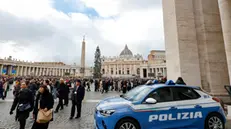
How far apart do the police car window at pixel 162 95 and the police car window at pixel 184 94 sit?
19cm

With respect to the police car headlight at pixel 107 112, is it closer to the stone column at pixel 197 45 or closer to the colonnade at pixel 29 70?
the stone column at pixel 197 45

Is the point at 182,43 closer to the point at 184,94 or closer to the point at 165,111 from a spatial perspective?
the point at 184,94

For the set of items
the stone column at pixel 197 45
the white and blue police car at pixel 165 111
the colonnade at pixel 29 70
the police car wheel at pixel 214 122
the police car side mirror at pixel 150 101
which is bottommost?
the police car wheel at pixel 214 122

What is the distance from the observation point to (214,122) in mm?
4270

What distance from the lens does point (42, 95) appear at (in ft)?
12.9

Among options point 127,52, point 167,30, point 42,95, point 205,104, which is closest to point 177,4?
point 167,30

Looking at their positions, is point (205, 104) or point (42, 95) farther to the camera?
point (205, 104)

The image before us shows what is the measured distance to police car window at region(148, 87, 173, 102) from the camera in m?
4.16

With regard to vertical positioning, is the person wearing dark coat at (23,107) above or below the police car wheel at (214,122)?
above

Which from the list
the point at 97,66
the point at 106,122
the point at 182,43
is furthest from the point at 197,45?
the point at 97,66

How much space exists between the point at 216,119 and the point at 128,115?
2839mm

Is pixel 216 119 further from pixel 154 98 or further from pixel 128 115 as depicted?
pixel 128 115

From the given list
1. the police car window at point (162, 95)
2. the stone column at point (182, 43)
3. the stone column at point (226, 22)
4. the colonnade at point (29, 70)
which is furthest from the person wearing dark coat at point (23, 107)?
the colonnade at point (29, 70)

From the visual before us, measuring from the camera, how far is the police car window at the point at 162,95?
4.16 metres
